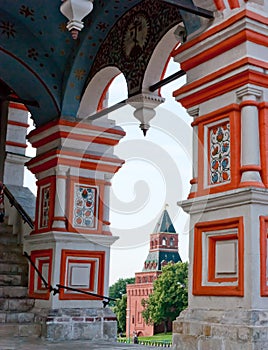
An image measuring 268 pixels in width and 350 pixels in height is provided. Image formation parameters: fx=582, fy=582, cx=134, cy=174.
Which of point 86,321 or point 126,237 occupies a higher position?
point 126,237

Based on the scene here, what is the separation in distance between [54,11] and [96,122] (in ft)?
4.91

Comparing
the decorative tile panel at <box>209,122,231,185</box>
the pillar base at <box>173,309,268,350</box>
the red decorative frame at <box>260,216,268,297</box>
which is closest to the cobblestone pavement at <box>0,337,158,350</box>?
the pillar base at <box>173,309,268,350</box>

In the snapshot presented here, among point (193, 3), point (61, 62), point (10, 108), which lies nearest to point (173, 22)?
point (193, 3)

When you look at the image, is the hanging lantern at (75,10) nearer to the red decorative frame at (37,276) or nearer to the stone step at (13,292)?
the red decorative frame at (37,276)

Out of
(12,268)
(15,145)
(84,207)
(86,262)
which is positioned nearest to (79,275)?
(86,262)

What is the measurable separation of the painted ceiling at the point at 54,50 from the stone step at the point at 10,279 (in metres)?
2.14

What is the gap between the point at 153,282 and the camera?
161ft

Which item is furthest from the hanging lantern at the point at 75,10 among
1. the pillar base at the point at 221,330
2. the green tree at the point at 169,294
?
the green tree at the point at 169,294

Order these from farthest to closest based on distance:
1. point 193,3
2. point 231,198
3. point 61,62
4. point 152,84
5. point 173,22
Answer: point 61,62, point 152,84, point 173,22, point 193,3, point 231,198

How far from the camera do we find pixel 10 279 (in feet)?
25.8

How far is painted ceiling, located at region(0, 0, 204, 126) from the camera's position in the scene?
275 inches

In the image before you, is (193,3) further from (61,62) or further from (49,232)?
(49,232)

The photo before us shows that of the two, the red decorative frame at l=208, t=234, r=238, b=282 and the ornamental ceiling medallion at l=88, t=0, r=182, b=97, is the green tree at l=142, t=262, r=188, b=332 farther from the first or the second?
the red decorative frame at l=208, t=234, r=238, b=282

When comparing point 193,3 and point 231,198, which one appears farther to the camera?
point 193,3
